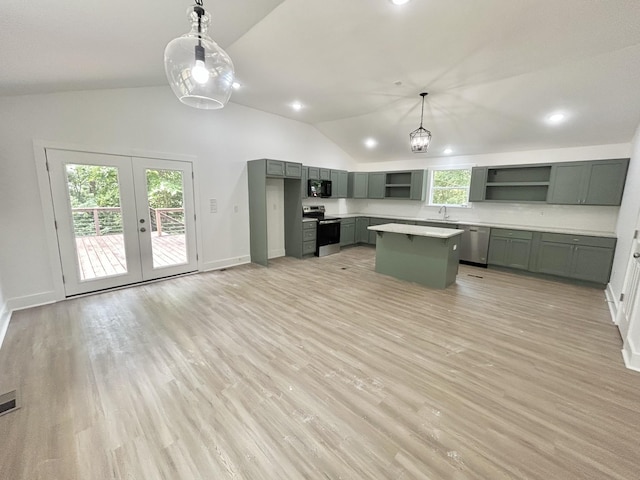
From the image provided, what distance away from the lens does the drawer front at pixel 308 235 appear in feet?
19.6

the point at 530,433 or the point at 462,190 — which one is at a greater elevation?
the point at 462,190

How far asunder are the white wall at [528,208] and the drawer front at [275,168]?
3608mm

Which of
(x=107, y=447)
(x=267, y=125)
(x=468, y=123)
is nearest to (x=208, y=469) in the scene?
(x=107, y=447)

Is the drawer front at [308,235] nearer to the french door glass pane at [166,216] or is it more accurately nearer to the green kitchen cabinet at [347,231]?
the green kitchen cabinet at [347,231]

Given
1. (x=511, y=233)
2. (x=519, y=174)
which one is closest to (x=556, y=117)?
(x=519, y=174)

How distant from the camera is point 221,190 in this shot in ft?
16.6

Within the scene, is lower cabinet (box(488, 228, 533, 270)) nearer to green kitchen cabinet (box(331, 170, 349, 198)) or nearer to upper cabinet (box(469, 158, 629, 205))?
upper cabinet (box(469, 158, 629, 205))

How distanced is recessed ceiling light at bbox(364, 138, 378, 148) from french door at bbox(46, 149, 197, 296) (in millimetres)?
4242

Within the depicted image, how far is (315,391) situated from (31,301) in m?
3.97

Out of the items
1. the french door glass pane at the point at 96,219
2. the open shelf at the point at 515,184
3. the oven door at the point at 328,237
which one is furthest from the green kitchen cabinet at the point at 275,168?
the open shelf at the point at 515,184

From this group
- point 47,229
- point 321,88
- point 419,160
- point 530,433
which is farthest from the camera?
point 419,160

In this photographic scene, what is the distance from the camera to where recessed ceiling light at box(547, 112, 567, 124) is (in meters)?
4.15

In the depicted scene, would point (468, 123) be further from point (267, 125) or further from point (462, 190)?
point (267, 125)

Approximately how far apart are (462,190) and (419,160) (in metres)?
1.34
